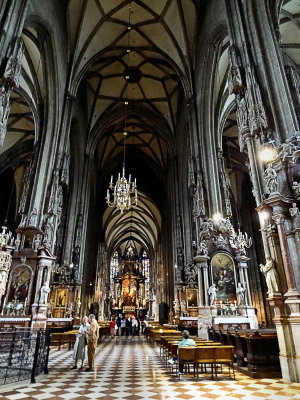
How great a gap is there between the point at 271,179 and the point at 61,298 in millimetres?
15527

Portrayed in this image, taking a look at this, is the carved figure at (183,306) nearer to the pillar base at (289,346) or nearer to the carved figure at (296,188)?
the pillar base at (289,346)

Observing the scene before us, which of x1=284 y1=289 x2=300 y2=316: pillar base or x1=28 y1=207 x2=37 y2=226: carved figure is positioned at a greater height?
x1=28 y1=207 x2=37 y2=226: carved figure

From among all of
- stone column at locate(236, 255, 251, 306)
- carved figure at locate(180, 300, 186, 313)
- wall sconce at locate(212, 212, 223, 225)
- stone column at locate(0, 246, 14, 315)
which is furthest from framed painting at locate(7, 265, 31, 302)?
carved figure at locate(180, 300, 186, 313)

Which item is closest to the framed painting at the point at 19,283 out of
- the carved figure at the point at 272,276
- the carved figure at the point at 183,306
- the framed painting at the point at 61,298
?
the framed painting at the point at 61,298

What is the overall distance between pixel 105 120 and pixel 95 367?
65.7 ft

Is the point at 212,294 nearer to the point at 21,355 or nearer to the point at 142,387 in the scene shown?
the point at 142,387

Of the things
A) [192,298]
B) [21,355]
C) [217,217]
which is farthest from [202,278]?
[21,355]

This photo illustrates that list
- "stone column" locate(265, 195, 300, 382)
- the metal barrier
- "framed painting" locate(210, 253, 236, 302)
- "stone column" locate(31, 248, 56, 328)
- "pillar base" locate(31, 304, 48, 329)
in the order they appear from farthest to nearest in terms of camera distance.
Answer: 1. "framed painting" locate(210, 253, 236, 302)
2. "stone column" locate(31, 248, 56, 328)
3. "pillar base" locate(31, 304, 48, 329)
4. "stone column" locate(265, 195, 300, 382)
5. the metal barrier

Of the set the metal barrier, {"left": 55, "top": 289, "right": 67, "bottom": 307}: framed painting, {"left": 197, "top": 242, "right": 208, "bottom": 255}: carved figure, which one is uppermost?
{"left": 197, "top": 242, "right": 208, "bottom": 255}: carved figure

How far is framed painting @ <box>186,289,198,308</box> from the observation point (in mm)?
17312

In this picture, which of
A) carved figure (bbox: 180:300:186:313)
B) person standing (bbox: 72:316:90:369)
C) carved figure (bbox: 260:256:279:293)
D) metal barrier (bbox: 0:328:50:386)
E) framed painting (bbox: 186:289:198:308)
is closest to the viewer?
metal barrier (bbox: 0:328:50:386)

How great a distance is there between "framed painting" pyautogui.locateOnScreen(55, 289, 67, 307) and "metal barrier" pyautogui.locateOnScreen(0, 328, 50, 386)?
12319mm

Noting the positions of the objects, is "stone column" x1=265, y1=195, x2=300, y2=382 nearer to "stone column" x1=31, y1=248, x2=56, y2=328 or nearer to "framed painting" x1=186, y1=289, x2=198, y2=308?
"stone column" x1=31, y1=248, x2=56, y2=328

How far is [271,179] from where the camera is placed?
23.1 ft
